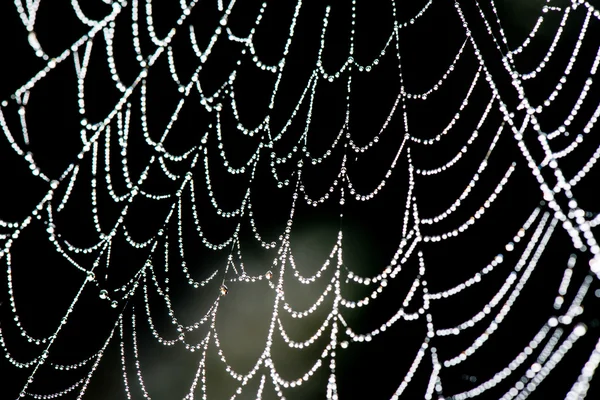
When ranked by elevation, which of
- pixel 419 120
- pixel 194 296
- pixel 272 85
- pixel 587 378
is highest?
pixel 272 85

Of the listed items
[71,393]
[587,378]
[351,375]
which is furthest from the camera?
[351,375]

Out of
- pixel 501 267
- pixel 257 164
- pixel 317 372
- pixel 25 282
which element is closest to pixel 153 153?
pixel 257 164

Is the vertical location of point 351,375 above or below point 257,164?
below

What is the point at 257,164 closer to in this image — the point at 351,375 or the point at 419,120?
the point at 419,120

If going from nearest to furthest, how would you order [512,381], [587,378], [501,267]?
[587,378]
[512,381]
[501,267]

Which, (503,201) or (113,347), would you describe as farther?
(113,347)

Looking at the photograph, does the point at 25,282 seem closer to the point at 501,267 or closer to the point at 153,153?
the point at 153,153
